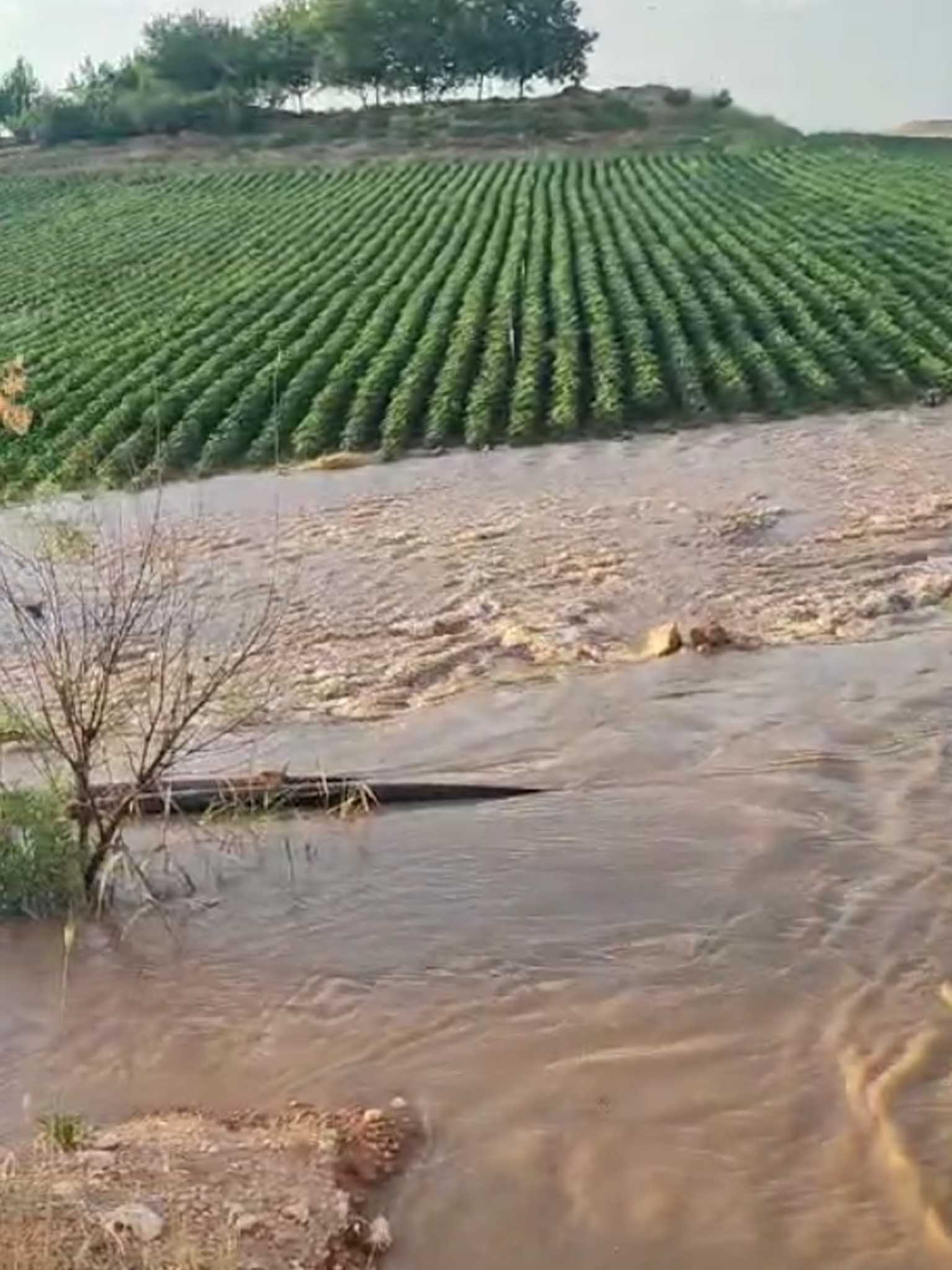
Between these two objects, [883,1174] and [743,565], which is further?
[743,565]

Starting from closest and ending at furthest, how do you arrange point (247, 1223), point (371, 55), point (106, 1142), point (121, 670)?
point (247, 1223), point (106, 1142), point (121, 670), point (371, 55)

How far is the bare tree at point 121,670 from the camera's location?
9.05m

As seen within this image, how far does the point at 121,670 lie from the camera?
484 inches

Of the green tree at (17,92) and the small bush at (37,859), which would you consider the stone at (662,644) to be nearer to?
the small bush at (37,859)

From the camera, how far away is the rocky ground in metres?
5.89

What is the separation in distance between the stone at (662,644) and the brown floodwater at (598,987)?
3.50 ft

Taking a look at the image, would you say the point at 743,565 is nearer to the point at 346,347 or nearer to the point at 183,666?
the point at 183,666

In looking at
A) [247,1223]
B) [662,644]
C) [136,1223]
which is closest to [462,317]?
[662,644]

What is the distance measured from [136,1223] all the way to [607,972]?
9.86 ft

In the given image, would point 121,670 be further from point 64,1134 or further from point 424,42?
point 424,42

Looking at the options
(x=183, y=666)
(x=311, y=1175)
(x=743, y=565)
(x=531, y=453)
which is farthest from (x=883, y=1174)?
(x=531, y=453)

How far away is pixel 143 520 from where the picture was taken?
1766 cm

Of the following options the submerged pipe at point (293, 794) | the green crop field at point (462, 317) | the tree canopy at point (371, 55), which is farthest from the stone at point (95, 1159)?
the tree canopy at point (371, 55)

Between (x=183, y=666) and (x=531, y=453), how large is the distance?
11.0 m
